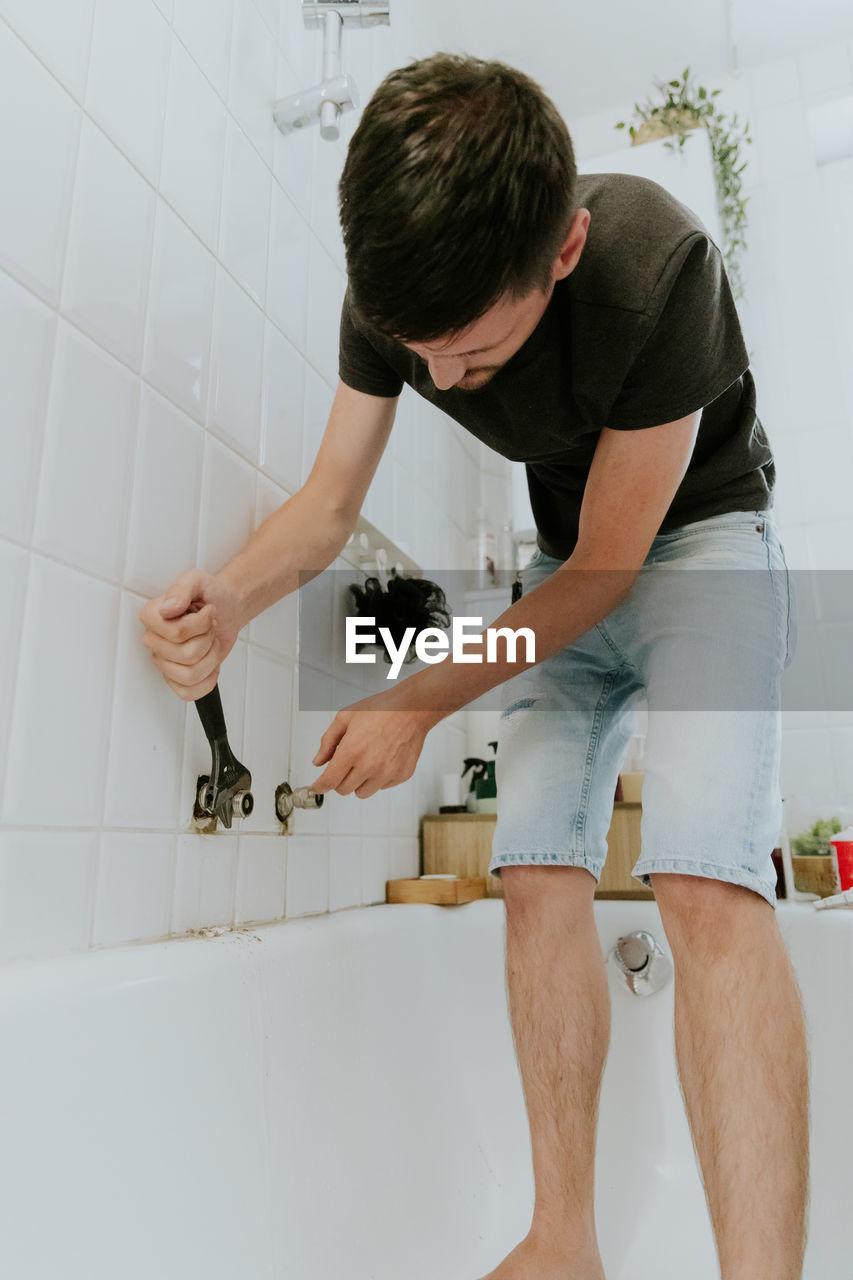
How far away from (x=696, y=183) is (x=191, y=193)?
52.4 inches

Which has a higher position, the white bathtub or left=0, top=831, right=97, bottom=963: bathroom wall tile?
left=0, top=831, right=97, bottom=963: bathroom wall tile

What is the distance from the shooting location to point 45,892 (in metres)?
0.69

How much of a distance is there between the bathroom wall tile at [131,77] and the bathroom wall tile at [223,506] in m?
0.29

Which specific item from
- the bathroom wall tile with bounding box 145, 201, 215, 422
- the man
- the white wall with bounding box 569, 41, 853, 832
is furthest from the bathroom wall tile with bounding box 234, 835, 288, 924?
the white wall with bounding box 569, 41, 853, 832

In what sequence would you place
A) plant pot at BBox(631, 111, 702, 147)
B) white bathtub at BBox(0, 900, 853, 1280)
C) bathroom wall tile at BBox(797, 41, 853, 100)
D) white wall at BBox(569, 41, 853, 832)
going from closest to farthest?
white bathtub at BBox(0, 900, 853, 1280)
white wall at BBox(569, 41, 853, 832)
plant pot at BBox(631, 111, 702, 147)
bathroom wall tile at BBox(797, 41, 853, 100)

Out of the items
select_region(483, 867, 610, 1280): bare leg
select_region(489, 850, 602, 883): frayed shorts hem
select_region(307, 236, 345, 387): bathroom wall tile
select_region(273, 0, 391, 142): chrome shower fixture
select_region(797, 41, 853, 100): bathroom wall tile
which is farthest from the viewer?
select_region(797, 41, 853, 100): bathroom wall tile

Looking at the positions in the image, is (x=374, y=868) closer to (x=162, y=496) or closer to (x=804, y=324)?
(x=162, y=496)

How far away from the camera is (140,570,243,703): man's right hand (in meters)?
0.79

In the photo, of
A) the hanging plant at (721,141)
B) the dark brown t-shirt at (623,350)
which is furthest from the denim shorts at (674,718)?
the hanging plant at (721,141)

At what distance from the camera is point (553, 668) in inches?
40.6

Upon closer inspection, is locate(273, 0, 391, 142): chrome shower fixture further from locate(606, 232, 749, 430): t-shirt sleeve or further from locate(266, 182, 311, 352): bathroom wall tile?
locate(606, 232, 749, 430): t-shirt sleeve

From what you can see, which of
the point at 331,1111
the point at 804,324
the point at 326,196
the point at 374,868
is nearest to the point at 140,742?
the point at 331,1111

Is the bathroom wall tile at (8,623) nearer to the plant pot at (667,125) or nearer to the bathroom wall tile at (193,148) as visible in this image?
the bathroom wall tile at (193,148)

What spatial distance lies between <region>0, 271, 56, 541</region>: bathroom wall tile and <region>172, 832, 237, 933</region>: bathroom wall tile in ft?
1.19
